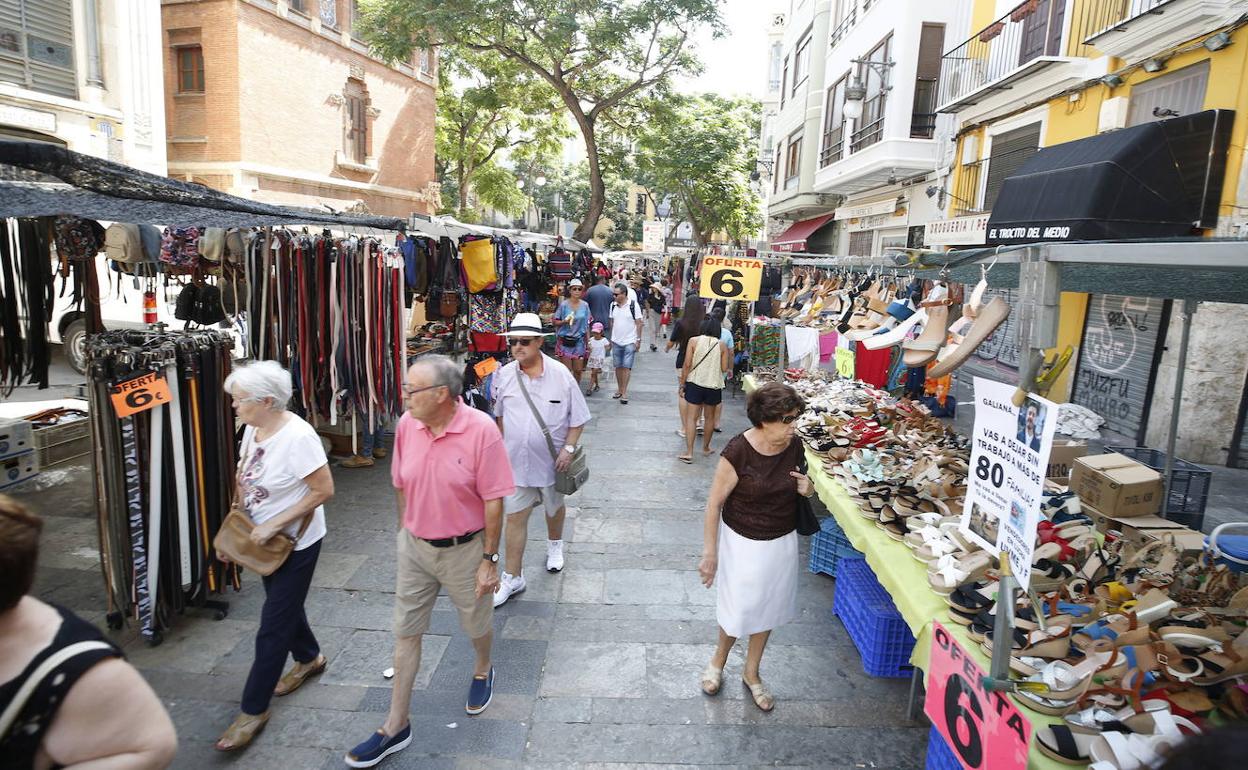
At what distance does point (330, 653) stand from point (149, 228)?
3.37 meters

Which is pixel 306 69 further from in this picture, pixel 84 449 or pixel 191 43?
pixel 84 449

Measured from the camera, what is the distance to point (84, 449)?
22.8ft

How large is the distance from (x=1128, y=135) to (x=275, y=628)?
413 inches

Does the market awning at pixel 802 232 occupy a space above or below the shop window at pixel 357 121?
below

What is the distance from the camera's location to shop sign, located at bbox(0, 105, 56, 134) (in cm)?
1229

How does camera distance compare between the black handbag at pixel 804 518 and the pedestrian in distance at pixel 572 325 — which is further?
the pedestrian in distance at pixel 572 325

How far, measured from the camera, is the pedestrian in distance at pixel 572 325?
10.7 metres

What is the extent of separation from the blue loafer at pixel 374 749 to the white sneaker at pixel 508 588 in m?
1.44

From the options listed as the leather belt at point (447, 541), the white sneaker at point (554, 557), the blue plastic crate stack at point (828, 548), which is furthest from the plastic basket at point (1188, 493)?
the leather belt at point (447, 541)

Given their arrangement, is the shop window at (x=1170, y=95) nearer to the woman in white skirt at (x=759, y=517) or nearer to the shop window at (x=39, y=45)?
the woman in white skirt at (x=759, y=517)

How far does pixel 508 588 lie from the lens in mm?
4746

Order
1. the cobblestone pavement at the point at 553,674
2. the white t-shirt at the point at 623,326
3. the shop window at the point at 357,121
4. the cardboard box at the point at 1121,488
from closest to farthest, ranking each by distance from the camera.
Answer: the cobblestone pavement at the point at 553,674 → the cardboard box at the point at 1121,488 → the white t-shirt at the point at 623,326 → the shop window at the point at 357,121

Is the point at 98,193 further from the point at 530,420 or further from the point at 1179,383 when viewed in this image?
the point at 1179,383

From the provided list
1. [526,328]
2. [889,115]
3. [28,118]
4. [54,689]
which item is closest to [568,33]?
[889,115]
